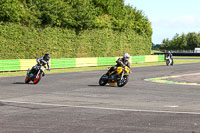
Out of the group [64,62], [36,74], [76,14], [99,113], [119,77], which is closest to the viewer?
[99,113]

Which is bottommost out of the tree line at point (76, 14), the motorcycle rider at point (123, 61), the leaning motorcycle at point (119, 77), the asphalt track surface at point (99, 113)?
the asphalt track surface at point (99, 113)

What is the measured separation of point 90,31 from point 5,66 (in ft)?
50.2

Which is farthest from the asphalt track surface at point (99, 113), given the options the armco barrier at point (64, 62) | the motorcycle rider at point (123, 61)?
the armco barrier at point (64, 62)

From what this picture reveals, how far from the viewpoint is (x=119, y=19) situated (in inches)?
1864

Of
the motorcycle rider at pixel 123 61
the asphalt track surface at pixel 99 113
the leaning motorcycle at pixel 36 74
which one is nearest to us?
the asphalt track surface at pixel 99 113

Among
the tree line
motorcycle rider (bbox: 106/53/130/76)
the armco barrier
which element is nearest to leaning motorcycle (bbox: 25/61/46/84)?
motorcycle rider (bbox: 106/53/130/76)

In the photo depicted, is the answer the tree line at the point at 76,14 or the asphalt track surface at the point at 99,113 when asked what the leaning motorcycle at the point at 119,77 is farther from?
the tree line at the point at 76,14

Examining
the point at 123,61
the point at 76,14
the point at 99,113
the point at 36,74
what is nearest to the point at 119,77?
the point at 123,61

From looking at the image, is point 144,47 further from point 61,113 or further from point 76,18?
point 61,113

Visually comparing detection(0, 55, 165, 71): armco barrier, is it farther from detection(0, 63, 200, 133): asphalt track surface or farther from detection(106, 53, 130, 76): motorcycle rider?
detection(0, 63, 200, 133): asphalt track surface

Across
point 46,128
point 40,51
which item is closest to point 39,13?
point 40,51

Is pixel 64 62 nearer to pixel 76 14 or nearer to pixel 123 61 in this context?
pixel 76 14

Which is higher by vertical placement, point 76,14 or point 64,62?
point 76,14

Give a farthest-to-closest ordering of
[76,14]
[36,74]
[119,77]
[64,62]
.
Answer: [76,14]
[64,62]
[36,74]
[119,77]
